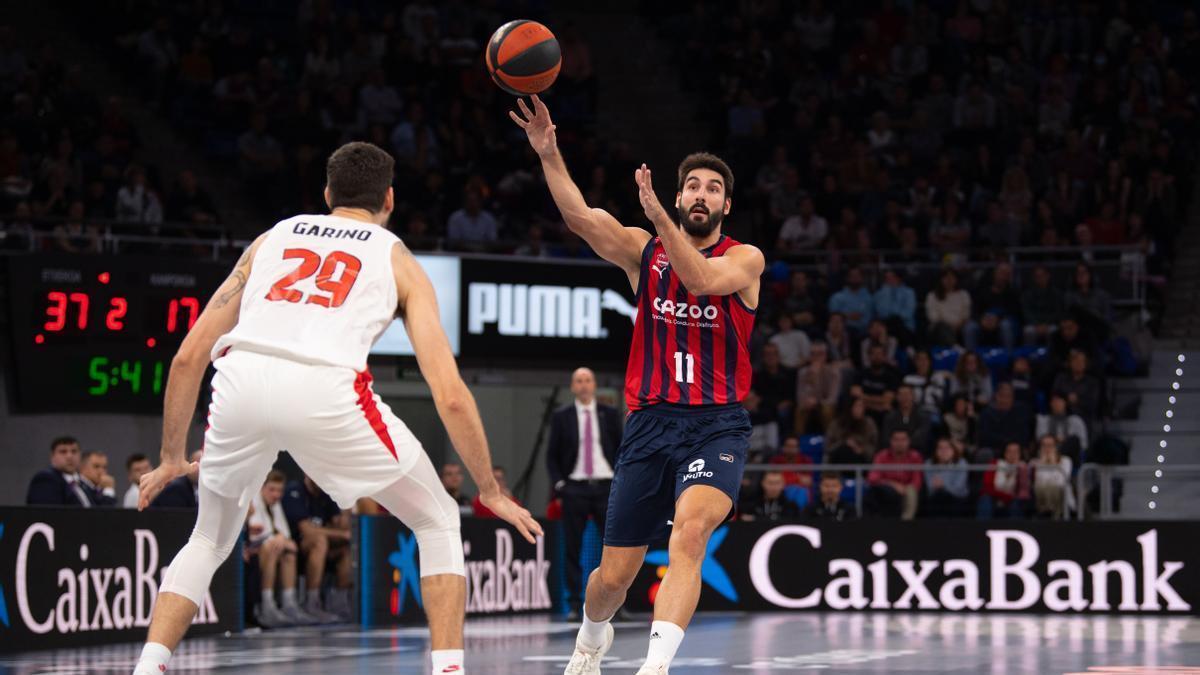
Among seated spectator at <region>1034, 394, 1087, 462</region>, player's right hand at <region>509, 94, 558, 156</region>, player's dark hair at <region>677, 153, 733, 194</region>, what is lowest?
seated spectator at <region>1034, 394, 1087, 462</region>

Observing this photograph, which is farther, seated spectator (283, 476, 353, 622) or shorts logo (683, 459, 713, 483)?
seated spectator (283, 476, 353, 622)

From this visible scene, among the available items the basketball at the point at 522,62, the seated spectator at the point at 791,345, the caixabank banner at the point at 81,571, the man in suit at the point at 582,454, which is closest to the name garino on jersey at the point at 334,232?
the basketball at the point at 522,62

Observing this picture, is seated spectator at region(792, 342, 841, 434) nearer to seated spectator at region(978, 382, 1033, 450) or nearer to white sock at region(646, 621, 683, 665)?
seated spectator at region(978, 382, 1033, 450)

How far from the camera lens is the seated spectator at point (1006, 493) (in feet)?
55.4

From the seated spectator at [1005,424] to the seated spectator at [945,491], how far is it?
3.32 feet

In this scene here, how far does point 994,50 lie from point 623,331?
7.96 m

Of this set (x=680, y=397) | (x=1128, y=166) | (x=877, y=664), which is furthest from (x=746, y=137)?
(x=680, y=397)

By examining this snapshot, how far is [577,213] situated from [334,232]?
1.86 meters

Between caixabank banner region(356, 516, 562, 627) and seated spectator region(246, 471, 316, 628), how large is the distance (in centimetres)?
80

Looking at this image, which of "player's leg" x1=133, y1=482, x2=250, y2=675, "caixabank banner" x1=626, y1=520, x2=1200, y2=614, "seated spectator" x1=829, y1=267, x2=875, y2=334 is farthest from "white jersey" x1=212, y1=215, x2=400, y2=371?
"seated spectator" x1=829, y1=267, x2=875, y2=334

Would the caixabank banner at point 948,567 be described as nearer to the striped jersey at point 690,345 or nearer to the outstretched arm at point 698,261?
the striped jersey at point 690,345

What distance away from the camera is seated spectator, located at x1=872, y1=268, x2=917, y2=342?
2055cm

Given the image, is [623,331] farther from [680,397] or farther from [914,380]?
[680,397]

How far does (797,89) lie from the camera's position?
81.6 feet
